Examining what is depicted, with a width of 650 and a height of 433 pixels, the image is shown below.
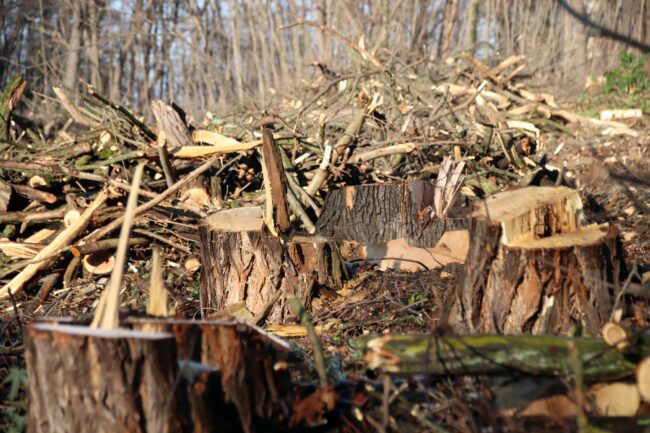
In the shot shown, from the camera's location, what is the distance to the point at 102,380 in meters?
2.12

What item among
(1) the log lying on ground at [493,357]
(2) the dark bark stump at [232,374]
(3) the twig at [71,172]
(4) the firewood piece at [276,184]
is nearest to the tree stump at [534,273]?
(1) the log lying on ground at [493,357]

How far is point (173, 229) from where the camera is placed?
5.61 metres

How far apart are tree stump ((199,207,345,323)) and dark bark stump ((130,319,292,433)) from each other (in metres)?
1.81

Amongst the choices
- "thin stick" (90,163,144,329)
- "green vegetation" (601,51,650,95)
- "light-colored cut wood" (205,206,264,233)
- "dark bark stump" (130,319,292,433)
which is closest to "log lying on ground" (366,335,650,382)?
"dark bark stump" (130,319,292,433)

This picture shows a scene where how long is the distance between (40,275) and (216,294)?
1641 millimetres

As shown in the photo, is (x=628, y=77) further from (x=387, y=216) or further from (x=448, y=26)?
(x=387, y=216)

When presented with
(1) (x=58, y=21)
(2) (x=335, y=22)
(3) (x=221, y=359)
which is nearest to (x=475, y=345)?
(3) (x=221, y=359)

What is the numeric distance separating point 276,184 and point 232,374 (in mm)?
2338

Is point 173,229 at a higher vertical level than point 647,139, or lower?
lower

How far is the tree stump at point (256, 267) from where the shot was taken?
4410 mm

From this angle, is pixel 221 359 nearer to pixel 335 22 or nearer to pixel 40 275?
pixel 40 275

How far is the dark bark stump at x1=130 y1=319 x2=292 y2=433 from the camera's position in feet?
7.57

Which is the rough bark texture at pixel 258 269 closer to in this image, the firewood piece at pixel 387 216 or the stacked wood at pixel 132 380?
the firewood piece at pixel 387 216

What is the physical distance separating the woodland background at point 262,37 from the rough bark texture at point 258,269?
8.54 meters
